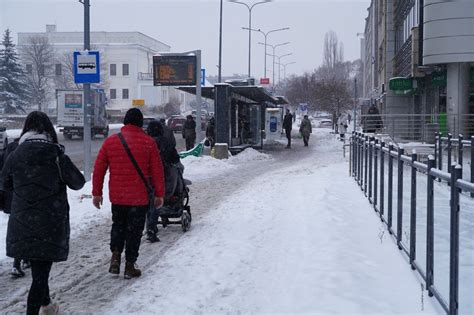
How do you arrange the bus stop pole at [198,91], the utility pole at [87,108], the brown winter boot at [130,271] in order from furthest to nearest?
the bus stop pole at [198,91] → the utility pole at [87,108] → the brown winter boot at [130,271]

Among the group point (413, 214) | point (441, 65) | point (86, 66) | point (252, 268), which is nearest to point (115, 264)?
point (252, 268)

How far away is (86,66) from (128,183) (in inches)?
285

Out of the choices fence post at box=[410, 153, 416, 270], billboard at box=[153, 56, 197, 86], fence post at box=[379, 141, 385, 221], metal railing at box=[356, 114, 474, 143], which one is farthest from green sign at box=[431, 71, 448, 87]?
fence post at box=[410, 153, 416, 270]

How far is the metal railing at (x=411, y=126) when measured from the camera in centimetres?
2470

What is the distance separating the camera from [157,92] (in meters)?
89.3

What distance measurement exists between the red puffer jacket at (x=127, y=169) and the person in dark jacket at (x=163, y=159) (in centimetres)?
185

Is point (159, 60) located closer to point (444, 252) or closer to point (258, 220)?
point (258, 220)

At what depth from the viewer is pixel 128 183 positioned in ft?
21.9

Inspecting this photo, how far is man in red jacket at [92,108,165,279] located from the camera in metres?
6.69

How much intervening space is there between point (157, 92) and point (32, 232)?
280ft

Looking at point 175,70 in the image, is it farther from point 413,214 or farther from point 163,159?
point 413,214

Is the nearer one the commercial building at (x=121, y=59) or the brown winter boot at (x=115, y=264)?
the brown winter boot at (x=115, y=264)

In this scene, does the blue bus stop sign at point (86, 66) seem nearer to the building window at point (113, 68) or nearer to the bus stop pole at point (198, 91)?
the bus stop pole at point (198, 91)

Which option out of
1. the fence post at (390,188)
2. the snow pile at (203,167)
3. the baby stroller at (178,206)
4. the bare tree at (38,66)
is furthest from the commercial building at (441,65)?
the bare tree at (38,66)
